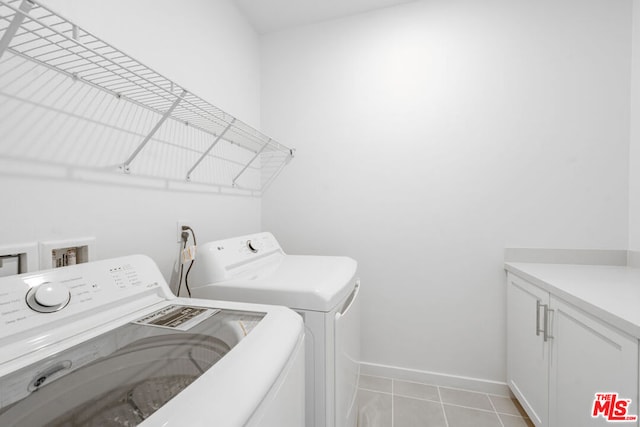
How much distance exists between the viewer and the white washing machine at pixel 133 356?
510mm

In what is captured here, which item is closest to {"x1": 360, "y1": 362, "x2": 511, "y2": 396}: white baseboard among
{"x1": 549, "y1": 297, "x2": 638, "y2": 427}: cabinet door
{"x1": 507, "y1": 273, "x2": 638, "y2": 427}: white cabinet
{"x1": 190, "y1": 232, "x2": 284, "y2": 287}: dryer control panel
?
{"x1": 507, "y1": 273, "x2": 638, "y2": 427}: white cabinet

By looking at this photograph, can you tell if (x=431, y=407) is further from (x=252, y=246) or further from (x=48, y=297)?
(x=48, y=297)

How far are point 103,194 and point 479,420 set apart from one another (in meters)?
2.37

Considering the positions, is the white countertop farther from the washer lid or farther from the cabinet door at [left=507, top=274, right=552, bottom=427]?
the washer lid

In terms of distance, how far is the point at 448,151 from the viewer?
2033 millimetres

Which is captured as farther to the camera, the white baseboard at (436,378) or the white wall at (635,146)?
the white baseboard at (436,378)

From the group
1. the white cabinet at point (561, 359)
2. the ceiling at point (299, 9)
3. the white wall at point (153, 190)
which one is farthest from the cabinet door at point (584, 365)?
the ceiling at point (299, 9)

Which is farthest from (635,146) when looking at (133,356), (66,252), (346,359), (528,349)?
(66,252)

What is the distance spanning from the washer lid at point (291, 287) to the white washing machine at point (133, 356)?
0.59 feet

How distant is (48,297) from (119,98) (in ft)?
2.82

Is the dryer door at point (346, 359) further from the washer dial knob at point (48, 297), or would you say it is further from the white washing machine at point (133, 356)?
the washer dial knob at point (48, 297)

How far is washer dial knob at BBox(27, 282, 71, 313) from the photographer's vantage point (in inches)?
29.5

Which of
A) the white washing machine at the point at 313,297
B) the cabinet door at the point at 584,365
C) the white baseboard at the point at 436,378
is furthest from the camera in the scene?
the white baseboard at the point at 436,378

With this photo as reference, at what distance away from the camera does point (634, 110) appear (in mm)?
1709
